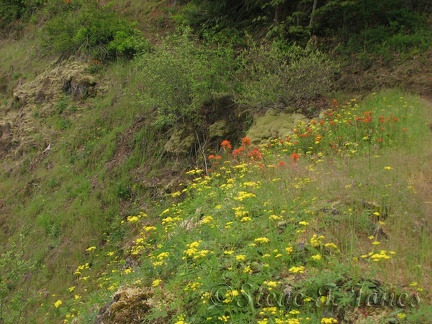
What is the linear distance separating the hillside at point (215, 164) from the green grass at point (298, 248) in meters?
0.02

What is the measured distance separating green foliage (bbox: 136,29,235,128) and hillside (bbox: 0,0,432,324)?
0.05 m

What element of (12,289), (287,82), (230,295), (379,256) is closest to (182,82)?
(287,82)

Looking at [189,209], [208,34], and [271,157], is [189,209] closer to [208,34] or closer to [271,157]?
[271,157]

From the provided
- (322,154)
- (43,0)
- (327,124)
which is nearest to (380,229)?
(322,154)

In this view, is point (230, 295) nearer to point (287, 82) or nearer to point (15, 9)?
point (287, 82)

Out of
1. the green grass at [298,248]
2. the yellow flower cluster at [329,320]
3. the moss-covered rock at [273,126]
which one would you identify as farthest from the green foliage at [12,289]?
the yellow flower cluster at [329,320]

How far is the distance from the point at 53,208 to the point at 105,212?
216cm

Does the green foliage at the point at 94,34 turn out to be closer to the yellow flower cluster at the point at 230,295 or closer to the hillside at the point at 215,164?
the hillside at the point at 215,164

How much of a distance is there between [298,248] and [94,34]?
1580cm

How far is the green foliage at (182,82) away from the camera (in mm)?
12508

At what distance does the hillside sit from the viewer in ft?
16.2

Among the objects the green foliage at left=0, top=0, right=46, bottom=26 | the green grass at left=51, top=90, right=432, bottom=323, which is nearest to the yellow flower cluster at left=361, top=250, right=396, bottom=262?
the green grass at left=51, top=90, right=432, bottom=323

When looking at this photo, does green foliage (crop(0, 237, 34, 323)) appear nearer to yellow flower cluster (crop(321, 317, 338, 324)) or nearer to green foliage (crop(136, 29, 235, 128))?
green foliage (crop(136, 29, 235, 128))

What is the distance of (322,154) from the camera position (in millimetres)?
8164
